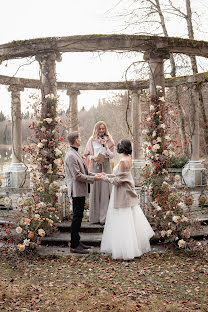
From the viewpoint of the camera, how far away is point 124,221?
613 centimetres

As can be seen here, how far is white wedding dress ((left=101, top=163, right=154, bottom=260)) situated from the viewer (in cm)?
606

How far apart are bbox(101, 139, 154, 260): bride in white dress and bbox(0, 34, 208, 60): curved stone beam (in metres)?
2.90

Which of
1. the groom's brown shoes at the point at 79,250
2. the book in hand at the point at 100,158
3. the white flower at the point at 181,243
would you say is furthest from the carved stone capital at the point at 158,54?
the groom's brown shoes at the point at 79,250

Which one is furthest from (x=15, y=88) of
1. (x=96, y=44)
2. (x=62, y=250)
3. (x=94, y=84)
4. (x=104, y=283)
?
(x=104, y=283)

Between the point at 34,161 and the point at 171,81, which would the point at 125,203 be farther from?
the point at 171,81

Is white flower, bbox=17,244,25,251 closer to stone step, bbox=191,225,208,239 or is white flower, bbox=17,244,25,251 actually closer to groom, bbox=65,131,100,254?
groom, bbox=65,131,100,254

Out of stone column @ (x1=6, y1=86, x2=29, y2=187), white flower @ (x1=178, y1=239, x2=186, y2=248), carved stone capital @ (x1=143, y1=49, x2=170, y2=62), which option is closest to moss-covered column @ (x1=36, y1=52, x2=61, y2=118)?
carved stone capital @ (x1=143, y1=49, x2=170, y2=62)

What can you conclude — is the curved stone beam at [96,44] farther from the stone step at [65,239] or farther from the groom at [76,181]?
the stone step at [65,239]

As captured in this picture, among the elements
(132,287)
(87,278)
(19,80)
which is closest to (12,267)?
(87,278)

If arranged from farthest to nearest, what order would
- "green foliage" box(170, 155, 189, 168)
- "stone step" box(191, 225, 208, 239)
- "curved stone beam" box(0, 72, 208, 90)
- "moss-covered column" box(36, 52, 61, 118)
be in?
"green foliage" box(170, 155, 189, 168)
"curved stone beam" box(0, 72, 208, 90)
"moss-covered column" box(36, 52, 61, 118)
"stone step" box(191, 225, 208, 239)

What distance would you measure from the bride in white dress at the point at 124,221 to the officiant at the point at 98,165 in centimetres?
114

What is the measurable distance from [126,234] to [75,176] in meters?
1.34

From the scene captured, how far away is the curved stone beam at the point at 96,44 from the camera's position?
7.85 m

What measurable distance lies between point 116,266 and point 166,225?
1.42 metres
